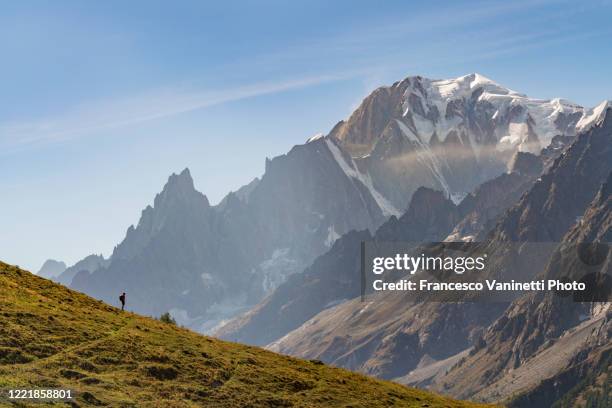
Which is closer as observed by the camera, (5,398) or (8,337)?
(5,398)

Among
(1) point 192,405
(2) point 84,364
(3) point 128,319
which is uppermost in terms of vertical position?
(3) point 128,319

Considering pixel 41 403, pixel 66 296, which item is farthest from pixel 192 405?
pixel 66 296

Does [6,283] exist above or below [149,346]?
above

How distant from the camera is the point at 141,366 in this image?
3056 inches

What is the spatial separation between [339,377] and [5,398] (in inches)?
1616

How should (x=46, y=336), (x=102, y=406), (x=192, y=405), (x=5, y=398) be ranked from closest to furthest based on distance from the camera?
(x=5, y=398) < (x=102, y=406) < (x=192, y=405) < (x=46, y=336)

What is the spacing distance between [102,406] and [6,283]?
3566 centimetres

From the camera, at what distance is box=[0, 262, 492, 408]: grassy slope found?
70.8 m

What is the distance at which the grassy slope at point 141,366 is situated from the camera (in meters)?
70.8

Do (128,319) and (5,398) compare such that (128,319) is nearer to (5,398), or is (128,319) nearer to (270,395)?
(270,395)

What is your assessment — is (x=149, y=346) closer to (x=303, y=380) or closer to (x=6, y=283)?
(x=303, y=380)

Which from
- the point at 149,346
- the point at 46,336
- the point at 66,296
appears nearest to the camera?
the point at 46,336

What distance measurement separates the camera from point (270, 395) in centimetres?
7956

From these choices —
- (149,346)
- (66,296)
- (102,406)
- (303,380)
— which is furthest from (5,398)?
(66,296)
